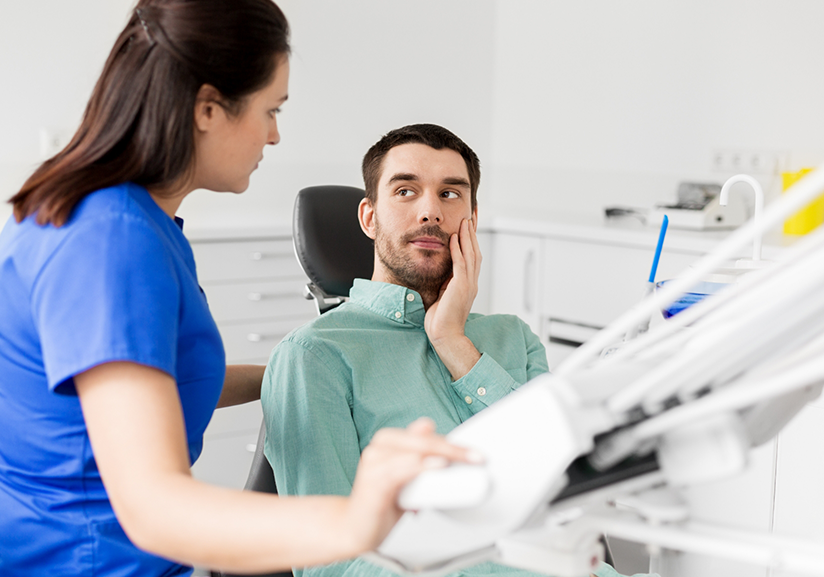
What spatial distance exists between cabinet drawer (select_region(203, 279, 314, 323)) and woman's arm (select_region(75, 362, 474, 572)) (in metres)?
2.18

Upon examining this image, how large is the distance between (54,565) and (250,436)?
2.22 metres

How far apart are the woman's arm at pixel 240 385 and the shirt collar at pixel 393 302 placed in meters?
0.27

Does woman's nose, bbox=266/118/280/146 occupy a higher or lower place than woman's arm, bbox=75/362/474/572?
higher

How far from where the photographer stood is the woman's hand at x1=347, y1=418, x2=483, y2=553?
56cm

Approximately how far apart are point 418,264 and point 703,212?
1654 mm

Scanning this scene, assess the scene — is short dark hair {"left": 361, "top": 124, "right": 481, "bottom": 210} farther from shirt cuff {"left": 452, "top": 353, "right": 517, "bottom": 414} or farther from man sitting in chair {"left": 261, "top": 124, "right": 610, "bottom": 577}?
shirt cuff {"left": 452, "top": 353, "right": 517, "bottom": 414}

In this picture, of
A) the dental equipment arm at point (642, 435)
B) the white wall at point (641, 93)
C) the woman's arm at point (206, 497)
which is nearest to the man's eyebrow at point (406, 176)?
the woman's arm at point (206, 497)

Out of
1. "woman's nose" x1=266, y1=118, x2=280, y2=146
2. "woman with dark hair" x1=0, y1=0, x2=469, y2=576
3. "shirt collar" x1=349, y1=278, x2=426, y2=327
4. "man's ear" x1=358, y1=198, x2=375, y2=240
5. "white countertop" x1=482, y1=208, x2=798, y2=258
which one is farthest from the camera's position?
"white countertop" x1=482, y1=208, x2=798, y2=258

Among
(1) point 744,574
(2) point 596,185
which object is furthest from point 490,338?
(2) point 596,185

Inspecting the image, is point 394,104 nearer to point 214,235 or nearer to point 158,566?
point 214,235

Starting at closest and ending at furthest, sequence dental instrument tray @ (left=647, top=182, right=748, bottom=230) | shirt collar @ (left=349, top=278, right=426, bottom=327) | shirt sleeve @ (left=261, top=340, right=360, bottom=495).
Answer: shirt sleeve @ (left=261, top=340, right=360, bottom=495) → shirt collar @ (left=349, top=278, right=426, bottom=327) → dental instrument tray @ (left=647, top=182, right=748, bottom=230)

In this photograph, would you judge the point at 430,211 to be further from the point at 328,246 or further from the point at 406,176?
the point at 328,246

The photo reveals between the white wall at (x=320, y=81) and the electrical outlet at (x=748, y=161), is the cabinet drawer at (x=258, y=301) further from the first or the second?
the electrical outlet at (x=748, y=161)

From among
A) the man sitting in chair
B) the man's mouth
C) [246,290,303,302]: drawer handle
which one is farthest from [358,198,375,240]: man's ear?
[246,290,303,302]: drawer handle
